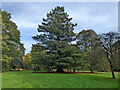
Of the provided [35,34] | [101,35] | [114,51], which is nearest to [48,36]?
[35,34]

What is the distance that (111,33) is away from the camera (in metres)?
10.1

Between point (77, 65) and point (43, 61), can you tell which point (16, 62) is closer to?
point (43, 61)

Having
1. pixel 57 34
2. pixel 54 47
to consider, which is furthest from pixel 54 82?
pixel 57 34

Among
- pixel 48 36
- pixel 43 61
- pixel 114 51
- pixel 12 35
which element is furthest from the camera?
pixel 12 35

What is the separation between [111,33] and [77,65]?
8459 millimetres

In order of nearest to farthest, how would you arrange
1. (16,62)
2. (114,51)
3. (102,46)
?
(114,51) < (102,46) < (16,62)

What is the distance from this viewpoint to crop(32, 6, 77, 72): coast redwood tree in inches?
670

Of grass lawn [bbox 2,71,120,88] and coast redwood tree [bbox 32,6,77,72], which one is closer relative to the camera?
grass lawn [bbox 2,71,120,88]

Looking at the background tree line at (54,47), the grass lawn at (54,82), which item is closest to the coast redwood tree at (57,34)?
the background tree line at (54,47)

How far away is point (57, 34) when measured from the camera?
716 inches

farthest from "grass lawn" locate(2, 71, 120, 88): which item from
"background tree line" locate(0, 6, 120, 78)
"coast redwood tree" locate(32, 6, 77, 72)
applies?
"coast redwood tree" locate(32, 6, 77, 72)

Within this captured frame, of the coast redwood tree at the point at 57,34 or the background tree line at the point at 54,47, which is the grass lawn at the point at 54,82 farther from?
the coast redwood tree at the point at 57,34

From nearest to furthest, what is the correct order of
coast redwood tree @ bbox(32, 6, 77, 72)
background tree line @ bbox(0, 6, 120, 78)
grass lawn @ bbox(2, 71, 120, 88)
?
1. grass lawn @ bbox(2, 71, 120, 88)
2. background tree line @ bbox(0, 6, 120, 78)
3. coast redwood tree @ bbox(32, 6, 77, 72)

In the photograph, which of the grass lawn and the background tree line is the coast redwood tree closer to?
the background tree line
